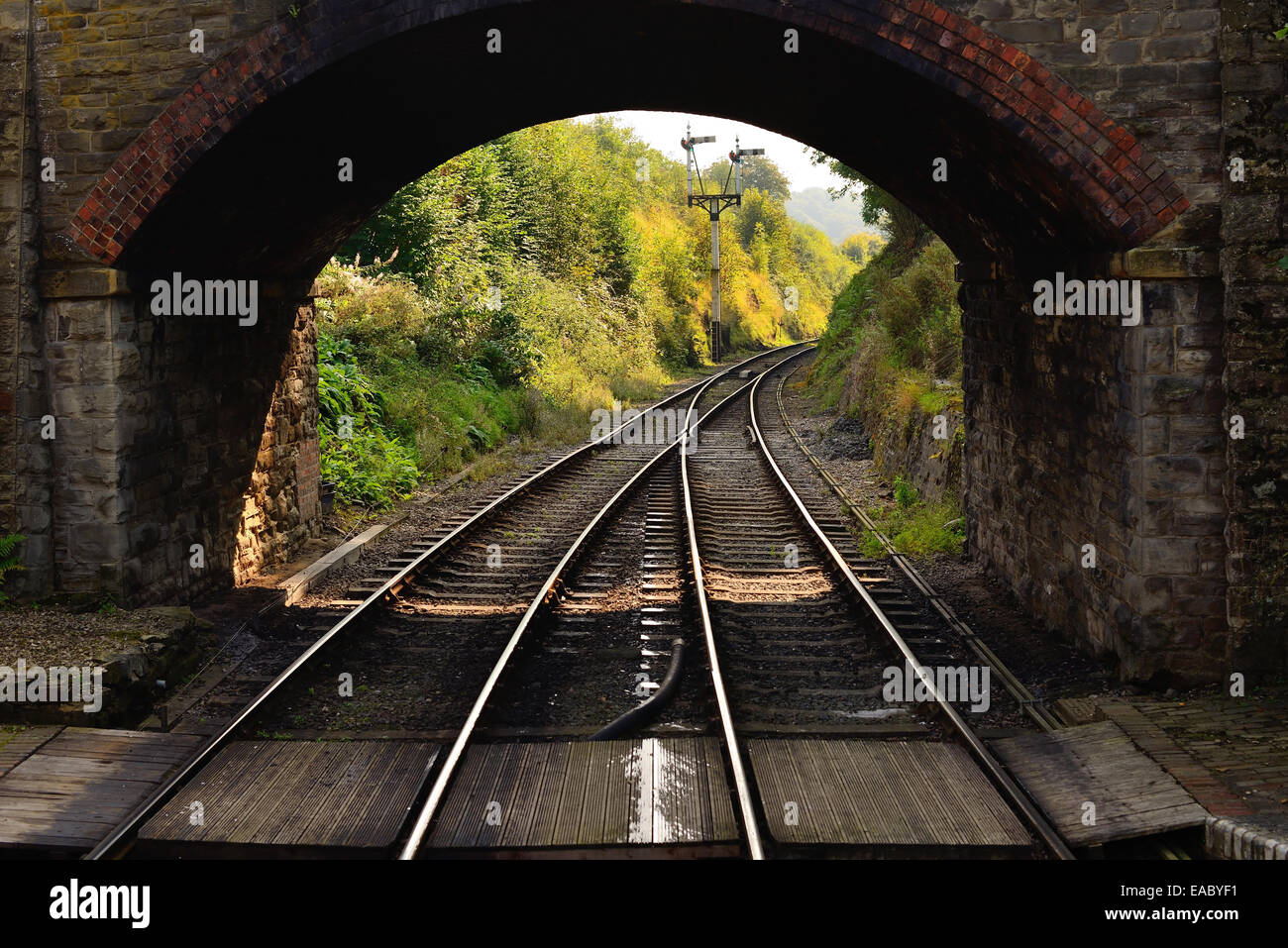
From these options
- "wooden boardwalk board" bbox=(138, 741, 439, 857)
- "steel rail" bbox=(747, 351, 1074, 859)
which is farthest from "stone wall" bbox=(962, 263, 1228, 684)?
"wooden boardwalk board" bbox=(138, 741, 439, 857)

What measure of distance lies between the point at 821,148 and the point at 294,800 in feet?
26.9

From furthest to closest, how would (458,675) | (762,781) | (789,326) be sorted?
(789,326) → (458,675) → (762,781)

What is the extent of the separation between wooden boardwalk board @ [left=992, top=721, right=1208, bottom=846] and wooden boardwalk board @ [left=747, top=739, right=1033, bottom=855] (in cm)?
32

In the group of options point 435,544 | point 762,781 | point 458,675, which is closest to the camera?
point 762,781

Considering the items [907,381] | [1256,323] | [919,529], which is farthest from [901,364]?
[1256,323]

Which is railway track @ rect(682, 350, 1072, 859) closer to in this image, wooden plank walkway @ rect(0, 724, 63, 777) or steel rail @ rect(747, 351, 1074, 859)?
steel rail @ rect(747, 351, 1074, 859)

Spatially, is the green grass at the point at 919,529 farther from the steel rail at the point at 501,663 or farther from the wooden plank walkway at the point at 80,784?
the wooden plank walkway at the point at 80,784

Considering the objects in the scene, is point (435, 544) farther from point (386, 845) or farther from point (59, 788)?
point (386, 845)

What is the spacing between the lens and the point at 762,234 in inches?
3022

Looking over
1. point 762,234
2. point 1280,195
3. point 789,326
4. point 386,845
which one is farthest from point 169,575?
point 762,234

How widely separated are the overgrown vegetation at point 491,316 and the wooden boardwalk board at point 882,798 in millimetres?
9560

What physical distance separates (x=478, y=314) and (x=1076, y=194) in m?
18.2

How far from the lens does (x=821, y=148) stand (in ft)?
36.9

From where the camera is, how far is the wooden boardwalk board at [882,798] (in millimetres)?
5246
